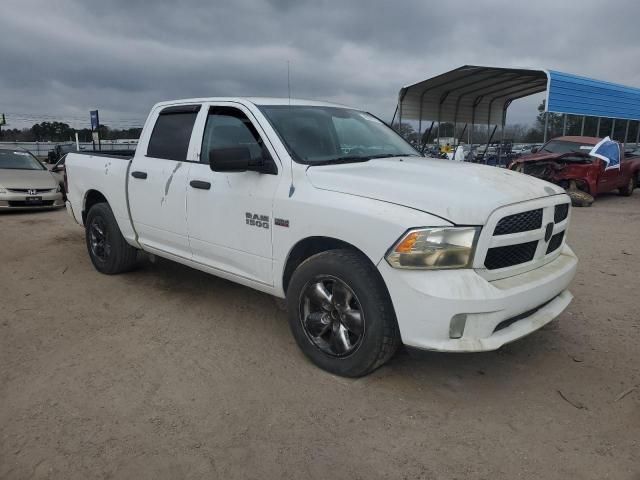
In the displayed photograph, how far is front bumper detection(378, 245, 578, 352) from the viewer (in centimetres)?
272

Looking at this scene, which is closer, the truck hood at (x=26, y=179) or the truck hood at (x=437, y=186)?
the truck hood at (x=437, y=186)

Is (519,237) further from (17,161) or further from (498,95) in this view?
(498,95)

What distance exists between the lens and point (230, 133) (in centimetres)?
403

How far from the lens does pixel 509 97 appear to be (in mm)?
17344

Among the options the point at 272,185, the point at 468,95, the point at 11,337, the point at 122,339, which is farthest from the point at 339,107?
the point at 468,95

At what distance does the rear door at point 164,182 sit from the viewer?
14.2 feet

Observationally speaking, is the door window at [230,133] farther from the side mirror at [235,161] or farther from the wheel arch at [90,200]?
the wheel arch at [90,200]

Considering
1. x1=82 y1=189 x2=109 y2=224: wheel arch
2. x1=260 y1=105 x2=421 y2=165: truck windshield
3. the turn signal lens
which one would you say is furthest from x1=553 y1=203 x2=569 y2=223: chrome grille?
x1=82 y1=189 x2=109 y2=224: wheel arch

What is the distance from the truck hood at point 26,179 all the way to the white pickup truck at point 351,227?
7495 millimetres

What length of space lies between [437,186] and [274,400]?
1.67m

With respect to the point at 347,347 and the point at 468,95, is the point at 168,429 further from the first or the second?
the point at 468,95

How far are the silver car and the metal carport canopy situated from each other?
33.8ft

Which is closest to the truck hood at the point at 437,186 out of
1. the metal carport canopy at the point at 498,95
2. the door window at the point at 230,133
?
the door window at the point at 230,133

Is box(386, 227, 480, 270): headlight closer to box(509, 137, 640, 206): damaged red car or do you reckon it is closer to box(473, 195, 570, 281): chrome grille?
box(473, 195, 570, 281): chrome grille
